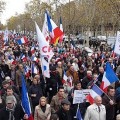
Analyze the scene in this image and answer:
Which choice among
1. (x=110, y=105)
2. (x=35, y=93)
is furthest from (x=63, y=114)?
(x=35, y=93)

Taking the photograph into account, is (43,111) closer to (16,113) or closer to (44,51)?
(16,113)

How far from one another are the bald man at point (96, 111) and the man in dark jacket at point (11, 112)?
4.36 ft

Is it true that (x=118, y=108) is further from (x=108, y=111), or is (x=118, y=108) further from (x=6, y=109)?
(x=6, y=109)

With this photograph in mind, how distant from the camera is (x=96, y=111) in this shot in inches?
313

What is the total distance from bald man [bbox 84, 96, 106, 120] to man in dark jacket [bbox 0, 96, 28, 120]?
4.36 ft

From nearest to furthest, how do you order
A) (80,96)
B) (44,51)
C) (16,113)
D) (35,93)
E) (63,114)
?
(16,113)
(63,114)
(80,96)
(35,93)
(44,51)

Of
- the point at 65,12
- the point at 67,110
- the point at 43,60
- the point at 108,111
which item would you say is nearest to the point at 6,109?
the point at 67,110

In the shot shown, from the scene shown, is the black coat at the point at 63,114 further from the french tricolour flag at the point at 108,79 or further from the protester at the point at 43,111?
the french tricolour flag at the point at 108,79

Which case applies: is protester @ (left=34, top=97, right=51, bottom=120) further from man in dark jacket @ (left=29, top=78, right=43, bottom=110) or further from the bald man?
man in dark jacket @ (left=29, top=78, right=43, bottom=110)

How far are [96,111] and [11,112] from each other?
5.85 feet

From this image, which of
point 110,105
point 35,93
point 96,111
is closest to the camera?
point 96,111

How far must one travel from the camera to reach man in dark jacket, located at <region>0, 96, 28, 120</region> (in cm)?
786

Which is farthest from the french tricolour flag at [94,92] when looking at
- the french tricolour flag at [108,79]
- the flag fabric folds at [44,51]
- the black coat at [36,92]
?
the flag fabric folds at [44,51]

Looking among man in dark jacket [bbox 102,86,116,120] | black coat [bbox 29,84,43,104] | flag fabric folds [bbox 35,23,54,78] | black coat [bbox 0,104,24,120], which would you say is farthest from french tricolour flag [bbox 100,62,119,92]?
black coat [bbox 0,104,24,120]
